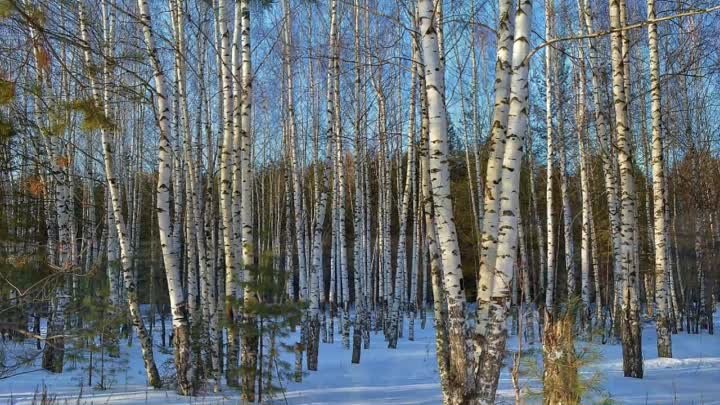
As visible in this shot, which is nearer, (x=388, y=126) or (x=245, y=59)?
(x=245, y=59)

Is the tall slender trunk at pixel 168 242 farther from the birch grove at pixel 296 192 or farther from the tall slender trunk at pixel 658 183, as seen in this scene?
the tall slender trunk at pixel 658 183

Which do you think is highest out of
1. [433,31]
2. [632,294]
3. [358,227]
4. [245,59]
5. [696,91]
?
[696,91]

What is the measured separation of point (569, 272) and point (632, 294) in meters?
5.22

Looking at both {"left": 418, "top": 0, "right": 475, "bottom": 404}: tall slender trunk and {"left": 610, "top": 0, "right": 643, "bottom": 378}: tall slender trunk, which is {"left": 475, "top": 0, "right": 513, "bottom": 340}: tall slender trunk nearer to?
{"left": 418, "top": 0, "right": 475, "bottom": 404}: tall slender trunk

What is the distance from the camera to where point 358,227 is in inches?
544

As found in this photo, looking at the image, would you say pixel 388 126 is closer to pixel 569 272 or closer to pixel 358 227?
pixel 358 227

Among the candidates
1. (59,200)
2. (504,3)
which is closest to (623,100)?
(504,3)

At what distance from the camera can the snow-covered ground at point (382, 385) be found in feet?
23.6

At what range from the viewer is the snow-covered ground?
7.19 m

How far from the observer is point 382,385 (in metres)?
9.26

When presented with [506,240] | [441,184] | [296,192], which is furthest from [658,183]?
[296,192]

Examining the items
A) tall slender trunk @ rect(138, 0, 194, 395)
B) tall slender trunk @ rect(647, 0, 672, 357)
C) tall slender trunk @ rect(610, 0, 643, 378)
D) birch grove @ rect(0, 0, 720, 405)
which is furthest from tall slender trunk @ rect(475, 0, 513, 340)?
tall slender trunk @ rect(647, 0, 672, 357)

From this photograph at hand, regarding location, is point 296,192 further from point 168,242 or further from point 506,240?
point 506,240

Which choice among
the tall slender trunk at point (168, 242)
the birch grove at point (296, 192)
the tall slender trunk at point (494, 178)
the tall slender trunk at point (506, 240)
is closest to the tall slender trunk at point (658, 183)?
the birch grove at point (296, 192)
